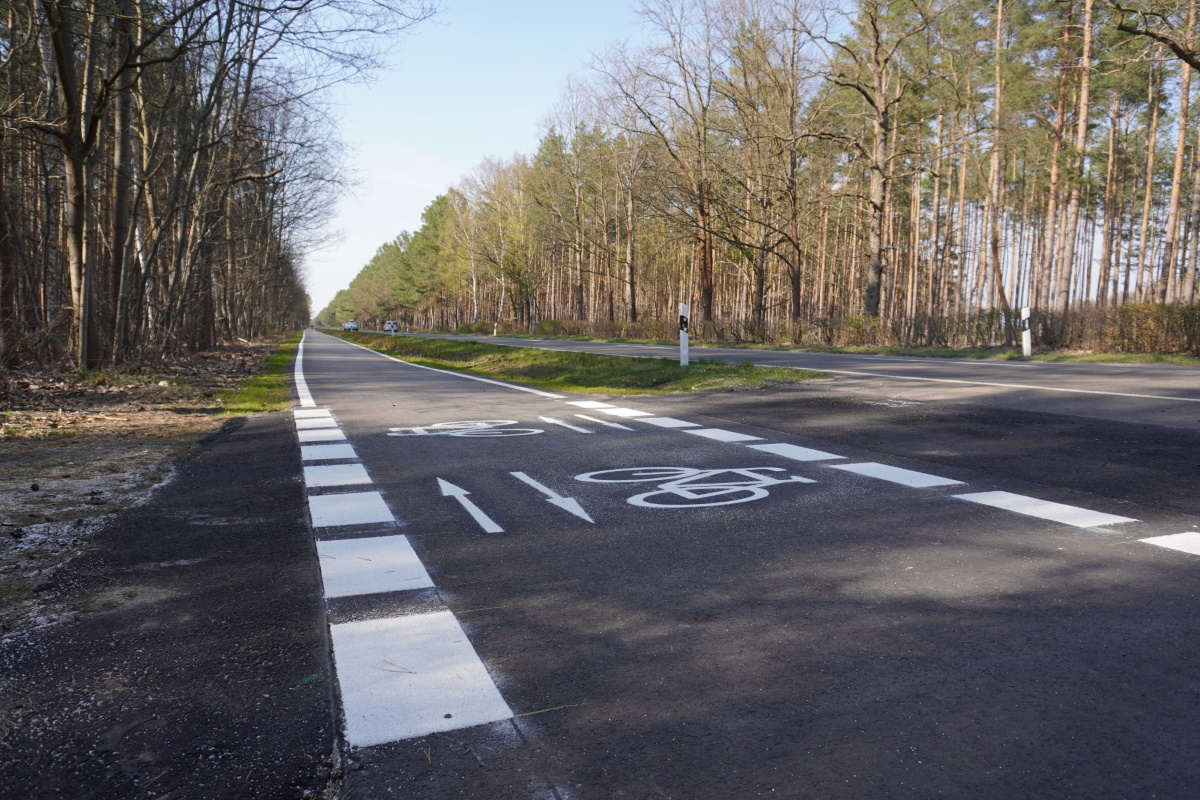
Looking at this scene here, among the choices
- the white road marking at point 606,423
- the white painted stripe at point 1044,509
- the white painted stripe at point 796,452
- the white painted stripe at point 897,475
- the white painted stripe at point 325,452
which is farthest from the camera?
the white road marking at point 606,423

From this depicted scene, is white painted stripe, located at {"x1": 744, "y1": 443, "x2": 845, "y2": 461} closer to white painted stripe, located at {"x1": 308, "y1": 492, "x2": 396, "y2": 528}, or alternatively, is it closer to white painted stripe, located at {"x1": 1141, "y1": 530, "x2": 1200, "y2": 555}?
white painted stripe, located at {"x1": 1141, "y1": 530, "x2": 1200, "y2": 555}

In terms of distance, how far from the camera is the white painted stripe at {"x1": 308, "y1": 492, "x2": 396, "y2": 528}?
201 inches

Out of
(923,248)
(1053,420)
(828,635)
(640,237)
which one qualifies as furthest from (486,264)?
(828,635)

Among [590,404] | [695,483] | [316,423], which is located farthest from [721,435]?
[316,423]

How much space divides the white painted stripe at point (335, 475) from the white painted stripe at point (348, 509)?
1.46ft

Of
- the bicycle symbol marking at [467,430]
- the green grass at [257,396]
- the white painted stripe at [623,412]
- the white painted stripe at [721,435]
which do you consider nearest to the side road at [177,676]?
the bicycle symbol marking at [467,430]

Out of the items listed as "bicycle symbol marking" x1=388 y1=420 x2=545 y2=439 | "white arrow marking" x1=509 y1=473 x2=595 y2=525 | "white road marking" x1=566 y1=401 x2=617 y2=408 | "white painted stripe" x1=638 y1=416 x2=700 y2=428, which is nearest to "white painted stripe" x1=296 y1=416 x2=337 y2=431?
"bicycle symbol marking" x1=388 y1=420 x2=545 y2=439

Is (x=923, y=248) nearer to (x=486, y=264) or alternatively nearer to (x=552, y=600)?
(x=486, y=264)

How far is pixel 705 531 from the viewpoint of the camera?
480 centimetres

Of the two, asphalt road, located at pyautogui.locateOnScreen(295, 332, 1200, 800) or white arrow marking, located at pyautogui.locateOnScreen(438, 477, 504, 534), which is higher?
asphalt road, located at pyautogui.locateOnScreen(295, 332, 1200, 800)

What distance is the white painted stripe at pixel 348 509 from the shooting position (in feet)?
16.8

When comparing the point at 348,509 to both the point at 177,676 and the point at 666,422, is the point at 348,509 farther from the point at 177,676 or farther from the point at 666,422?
the point at 666,422

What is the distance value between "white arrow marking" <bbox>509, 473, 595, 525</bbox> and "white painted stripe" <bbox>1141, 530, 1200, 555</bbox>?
123 inches

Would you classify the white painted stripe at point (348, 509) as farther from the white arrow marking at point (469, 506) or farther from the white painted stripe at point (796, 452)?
the white painted stripe at point (796, 452)
